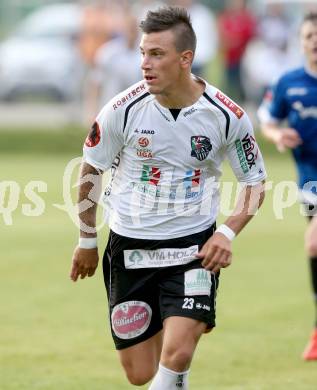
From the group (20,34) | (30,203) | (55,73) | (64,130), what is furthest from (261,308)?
(20,34)

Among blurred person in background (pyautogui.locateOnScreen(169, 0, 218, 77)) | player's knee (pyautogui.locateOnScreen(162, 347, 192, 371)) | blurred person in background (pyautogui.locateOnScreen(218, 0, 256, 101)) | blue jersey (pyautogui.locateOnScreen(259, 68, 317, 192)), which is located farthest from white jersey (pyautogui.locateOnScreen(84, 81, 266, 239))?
blurred person in background (pyautogui.locateOnScreen(218, 0, 256, 101))

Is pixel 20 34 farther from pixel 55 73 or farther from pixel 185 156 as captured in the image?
pixel 185 156

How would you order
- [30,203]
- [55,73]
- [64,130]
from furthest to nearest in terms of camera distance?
[55,73] → [64,130] → [30,203]

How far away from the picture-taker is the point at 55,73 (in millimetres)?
30422

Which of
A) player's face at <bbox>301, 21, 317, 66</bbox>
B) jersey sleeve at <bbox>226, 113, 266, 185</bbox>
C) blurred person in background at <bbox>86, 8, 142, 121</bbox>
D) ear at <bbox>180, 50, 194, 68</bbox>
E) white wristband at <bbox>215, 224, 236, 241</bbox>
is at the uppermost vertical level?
blurred person in background at <bbox>86, 8, 142, 121</bbox>

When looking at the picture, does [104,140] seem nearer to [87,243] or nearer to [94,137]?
[94,137]

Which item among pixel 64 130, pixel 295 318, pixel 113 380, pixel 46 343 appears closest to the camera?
Answer: pixel 113 380

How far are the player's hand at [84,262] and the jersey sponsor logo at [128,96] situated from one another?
84cm

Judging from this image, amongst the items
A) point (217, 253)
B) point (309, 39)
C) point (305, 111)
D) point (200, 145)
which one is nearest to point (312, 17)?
point (309, 39)

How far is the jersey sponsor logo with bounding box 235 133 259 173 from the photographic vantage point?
23.0ft

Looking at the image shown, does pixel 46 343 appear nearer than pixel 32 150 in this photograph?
Yes

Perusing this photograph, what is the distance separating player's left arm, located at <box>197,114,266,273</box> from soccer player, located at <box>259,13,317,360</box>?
248 centimetres

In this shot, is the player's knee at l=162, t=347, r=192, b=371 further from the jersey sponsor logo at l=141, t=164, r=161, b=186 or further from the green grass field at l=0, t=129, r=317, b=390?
the green grass field at l=0, t=129, r=317, b=390

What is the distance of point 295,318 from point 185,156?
4156mm
